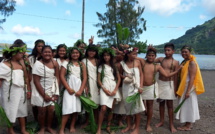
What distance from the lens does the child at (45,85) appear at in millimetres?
4598

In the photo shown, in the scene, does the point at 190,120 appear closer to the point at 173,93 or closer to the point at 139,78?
the point at 173,93

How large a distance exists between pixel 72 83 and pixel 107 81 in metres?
0.82

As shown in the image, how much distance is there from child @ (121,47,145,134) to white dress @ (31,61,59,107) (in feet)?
5.36

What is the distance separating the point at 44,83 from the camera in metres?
4.64

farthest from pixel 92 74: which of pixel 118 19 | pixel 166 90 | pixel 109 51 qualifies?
pixel 118 19

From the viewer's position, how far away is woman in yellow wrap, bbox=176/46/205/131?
204 inches

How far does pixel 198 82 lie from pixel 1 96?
15.1ft

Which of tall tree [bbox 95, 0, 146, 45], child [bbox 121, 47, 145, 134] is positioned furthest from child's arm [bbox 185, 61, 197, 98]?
tall tree [bbox 95, 0, 146, 45]

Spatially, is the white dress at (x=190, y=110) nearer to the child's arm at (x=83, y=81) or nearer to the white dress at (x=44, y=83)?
→ the child's arm at (x=83, y=81)

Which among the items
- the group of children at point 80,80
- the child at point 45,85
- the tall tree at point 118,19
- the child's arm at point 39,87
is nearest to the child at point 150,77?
the group of children at point 80,80

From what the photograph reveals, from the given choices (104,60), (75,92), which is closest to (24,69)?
(75,92)

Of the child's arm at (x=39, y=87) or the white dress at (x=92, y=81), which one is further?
the white dress at (x=92, y=81)

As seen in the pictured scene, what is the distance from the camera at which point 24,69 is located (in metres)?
4.67

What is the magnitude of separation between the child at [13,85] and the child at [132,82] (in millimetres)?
2297
